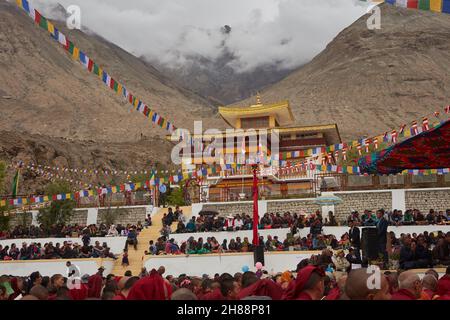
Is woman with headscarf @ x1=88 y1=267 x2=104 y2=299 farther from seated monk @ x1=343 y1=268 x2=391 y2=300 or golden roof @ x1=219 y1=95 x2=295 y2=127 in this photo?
golden roof @ x1=219 y1=95 x2=295 y2=127

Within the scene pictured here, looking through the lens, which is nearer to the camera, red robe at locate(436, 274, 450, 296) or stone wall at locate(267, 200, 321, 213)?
red robe at locate(436, 274, 450, 296)

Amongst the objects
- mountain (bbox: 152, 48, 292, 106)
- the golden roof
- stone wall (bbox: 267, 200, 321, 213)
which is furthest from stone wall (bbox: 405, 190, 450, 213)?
mountain (bbox: 152, 48, 292, 106)

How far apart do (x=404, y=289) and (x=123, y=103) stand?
336 feet

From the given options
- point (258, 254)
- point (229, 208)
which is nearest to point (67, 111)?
point (229, 208)

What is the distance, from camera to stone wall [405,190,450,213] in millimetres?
24172

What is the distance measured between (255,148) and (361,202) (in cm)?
1482

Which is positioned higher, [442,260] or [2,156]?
[2,156]

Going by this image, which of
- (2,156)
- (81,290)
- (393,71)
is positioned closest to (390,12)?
(393,71)

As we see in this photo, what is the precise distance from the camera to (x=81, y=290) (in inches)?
236

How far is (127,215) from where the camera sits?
28.5 meters

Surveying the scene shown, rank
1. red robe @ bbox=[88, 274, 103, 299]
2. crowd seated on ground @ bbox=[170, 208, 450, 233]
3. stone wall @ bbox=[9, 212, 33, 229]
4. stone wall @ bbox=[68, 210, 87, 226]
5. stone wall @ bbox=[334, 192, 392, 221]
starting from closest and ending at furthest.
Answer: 1. red robe @ bbox=[88, 274, 103, 299]
2. crowd seated on ground @ bbox=[170, 208, 450, 233]
3. stone wall @ bbox=[334, 192, 392, 221]
4. stone wall @ bbox=[9, 212, 33, 229]
5. stone wall @ bbox=[68, 210, 87, 226]

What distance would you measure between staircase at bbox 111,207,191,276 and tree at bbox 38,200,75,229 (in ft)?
14.6

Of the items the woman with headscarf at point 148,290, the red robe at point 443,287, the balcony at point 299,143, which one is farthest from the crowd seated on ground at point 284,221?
the balcony at point 299,143
